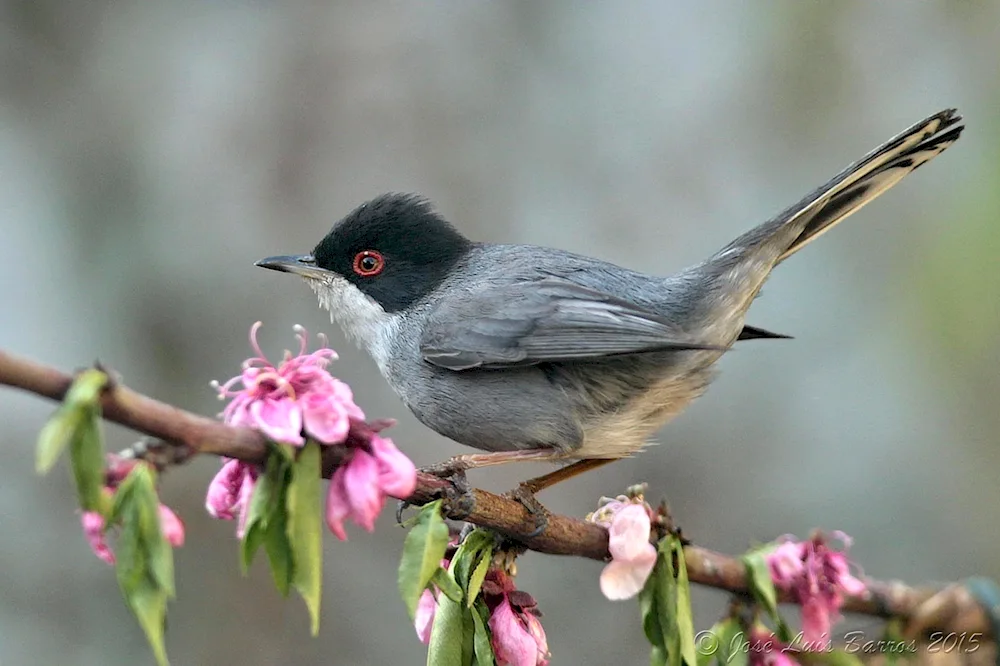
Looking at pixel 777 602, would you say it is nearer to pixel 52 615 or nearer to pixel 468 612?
pixel 468 612

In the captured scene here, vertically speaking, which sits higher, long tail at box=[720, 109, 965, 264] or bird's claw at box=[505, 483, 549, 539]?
long tail at box=[720, 109, 965, 264]

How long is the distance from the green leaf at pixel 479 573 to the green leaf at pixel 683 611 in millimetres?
486

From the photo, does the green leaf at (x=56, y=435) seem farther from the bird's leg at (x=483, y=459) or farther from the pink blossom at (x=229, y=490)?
the bird's leg at (x=483, y=459)

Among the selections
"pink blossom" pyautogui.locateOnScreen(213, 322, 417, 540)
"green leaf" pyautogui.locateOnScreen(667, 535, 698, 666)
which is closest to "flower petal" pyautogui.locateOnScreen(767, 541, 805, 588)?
"green leaf" pyautogui.locateOnScreen(667, 535, 698, 666)

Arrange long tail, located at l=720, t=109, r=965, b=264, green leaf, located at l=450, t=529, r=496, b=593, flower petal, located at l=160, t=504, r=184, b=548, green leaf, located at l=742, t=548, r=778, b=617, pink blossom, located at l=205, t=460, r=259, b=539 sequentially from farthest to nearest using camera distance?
long tail, located at l=720, t=109, r=965, b=264, green leaf, located at l=742, t=548, r=778, b=617, green leaf, located at l=450, t=529, r=496, b=593, pink blossom, located at l=205, t=460, r=259, b=539, flower petal, located at l=160, t=504, r=184, b=548

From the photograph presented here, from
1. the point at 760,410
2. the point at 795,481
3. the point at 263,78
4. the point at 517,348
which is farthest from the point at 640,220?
the point at 517,348

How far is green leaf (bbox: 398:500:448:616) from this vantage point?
171cm

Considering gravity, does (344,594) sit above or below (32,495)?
below

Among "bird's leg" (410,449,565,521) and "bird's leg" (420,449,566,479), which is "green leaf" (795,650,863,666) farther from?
"bird's leg" (410,449,565,521)

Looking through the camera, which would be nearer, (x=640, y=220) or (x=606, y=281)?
(x=606, y=281)

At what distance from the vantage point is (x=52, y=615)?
5.04m

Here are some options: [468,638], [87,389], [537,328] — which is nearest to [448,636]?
[468,638]

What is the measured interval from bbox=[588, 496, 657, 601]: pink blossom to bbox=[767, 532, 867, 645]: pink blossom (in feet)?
1.47

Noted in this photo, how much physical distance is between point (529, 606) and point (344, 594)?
3.54 meters
